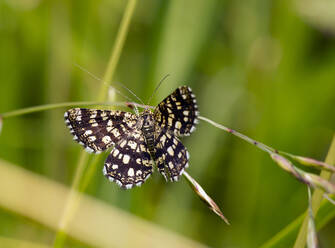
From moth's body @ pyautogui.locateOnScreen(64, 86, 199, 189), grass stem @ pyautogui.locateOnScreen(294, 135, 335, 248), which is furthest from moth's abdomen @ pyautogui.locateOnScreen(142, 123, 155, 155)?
grass stem @ pyautogui.locateOnScreen(294, 135, 335, 248)

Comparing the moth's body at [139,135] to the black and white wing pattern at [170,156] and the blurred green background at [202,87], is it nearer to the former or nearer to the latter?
the black and white wing pattern at [170,156]

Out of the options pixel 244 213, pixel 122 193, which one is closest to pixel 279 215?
pixel 244 213

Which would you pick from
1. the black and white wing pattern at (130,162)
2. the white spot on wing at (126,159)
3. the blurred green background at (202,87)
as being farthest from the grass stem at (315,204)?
the blurred green background at (202,87)

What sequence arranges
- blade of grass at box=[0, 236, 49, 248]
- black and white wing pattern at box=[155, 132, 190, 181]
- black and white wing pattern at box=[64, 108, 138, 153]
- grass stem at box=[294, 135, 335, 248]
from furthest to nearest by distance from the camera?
blade of grass at box=[0, 236, 49, 248] → black and white wing pattern at box=[64, 108, 138, 153] → black and white wing pattern at box=[155, 132, 190, 181] → grass stem at box=[294, 135, 335, 248]

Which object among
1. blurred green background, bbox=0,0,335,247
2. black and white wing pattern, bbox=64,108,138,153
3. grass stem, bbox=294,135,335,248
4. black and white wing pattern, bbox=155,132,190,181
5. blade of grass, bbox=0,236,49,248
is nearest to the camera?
grass stem, bbox=294,135,335,248

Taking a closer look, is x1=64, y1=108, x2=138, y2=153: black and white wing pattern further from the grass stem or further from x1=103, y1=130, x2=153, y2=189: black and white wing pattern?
the grass stem

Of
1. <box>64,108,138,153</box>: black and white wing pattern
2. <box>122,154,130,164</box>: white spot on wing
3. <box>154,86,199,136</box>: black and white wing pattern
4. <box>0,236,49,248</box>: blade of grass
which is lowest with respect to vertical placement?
<box>0,236,49,248</box>: blade of grass
